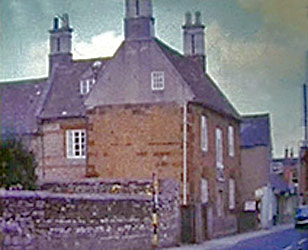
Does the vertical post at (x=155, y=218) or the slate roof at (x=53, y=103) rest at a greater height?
the slate roof at (x=53, y=103)

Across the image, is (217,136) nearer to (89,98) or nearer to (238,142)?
(238,142)

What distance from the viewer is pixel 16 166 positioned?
285 inches

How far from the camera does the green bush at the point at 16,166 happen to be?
6840 mm

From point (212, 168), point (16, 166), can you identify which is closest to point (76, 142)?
point (212, 168)

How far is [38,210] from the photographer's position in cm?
684

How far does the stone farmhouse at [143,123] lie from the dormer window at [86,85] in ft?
0.12

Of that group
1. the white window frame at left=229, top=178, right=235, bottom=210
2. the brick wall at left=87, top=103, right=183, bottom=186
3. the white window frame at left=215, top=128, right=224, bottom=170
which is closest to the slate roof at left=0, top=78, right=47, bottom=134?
the brick wall at left=87, top=103, right=183, bottom=186

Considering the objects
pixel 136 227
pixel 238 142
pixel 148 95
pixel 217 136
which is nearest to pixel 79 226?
pixel 136 227

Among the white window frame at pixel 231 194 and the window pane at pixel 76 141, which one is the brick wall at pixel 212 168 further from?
the window pane at pixel 76 141

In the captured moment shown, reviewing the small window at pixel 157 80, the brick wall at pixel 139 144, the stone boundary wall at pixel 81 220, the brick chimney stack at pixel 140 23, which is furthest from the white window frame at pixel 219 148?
the stone boundary wall at pixel 81 220

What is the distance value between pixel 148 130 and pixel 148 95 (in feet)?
2.50

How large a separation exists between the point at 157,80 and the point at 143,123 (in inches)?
34.4

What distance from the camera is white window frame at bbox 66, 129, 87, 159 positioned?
12.9 meters

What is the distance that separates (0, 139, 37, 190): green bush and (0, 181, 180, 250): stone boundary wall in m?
0.26
